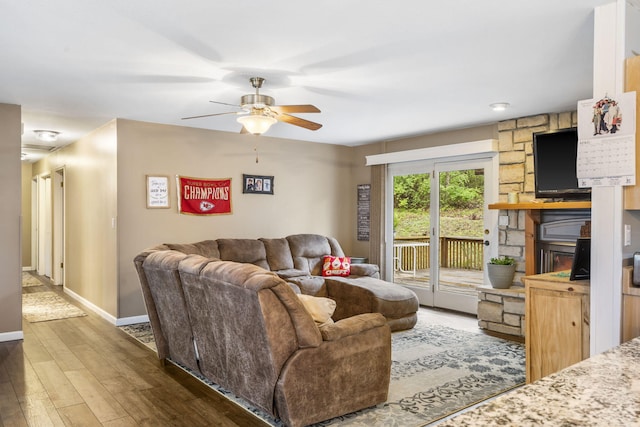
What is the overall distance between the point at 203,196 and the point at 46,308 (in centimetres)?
252

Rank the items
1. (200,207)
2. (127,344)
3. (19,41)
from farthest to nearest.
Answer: (200,207)
(127,344)
(19,41)

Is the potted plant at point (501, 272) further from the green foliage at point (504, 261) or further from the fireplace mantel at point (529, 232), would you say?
the fireplace mantel at point (529, 232)

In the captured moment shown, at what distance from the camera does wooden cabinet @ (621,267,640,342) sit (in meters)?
2.28

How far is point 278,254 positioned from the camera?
19.4 ft

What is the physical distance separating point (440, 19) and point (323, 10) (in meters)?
0.66

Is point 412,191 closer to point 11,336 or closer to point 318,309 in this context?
point 318,309

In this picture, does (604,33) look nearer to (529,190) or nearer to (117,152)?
(529,190)

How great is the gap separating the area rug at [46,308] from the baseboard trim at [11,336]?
784 millimetres

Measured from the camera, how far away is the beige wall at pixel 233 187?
5.36 metres

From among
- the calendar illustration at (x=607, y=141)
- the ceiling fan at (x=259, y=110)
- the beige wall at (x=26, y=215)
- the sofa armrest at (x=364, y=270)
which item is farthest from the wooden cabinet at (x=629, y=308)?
the beige wall at (x=26, y=215)

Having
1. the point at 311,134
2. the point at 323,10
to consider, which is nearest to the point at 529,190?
the point at 311,134

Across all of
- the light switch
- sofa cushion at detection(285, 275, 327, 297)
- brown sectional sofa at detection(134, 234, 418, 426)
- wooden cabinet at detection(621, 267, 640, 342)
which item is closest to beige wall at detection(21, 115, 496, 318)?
sofa cushion at detection(285, 275, 327, 297)

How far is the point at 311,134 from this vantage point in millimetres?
6352

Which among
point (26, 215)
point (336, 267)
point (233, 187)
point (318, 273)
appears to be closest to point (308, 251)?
point (318, 273)
